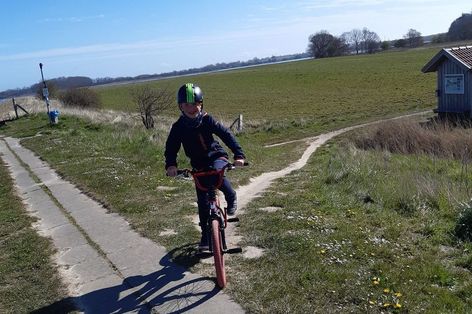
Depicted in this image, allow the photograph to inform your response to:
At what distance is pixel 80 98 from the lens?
4303 centimetres

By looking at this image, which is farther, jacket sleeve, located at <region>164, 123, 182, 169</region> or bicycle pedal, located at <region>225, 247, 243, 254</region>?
bicycle pedal, located at <region>225, 247, 243, 254</region>

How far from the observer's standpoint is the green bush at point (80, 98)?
42.8m

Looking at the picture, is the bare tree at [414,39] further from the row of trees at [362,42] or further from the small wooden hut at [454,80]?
the small wooden hut at [454,80]

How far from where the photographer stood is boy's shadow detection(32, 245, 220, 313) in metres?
4.92

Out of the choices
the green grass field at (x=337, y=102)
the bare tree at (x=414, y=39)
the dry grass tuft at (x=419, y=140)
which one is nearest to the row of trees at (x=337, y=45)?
the bare tree at (x=414, y=39)

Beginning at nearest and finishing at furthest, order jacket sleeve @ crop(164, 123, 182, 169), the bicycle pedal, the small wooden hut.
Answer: jacket sleeve @ crop(164, 123, 182, 169), the bicycle pedal, the small wooden hut

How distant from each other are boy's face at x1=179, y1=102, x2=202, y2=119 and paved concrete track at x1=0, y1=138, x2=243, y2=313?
1.80m

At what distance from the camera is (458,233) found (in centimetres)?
647

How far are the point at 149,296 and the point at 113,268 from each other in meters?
0.99

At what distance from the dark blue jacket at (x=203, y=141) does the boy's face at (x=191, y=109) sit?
0.12 metres

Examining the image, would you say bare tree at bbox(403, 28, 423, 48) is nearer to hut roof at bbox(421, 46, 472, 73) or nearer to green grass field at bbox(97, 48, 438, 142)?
green grass field at bbox(97, 48, 438, 142)

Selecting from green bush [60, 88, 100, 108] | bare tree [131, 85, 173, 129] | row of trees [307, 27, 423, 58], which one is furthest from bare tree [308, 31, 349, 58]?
bare tree [131, 85, 173, 129]

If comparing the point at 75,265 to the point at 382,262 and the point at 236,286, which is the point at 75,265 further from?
the point at 382,262

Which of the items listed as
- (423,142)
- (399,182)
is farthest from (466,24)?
(399,182)
